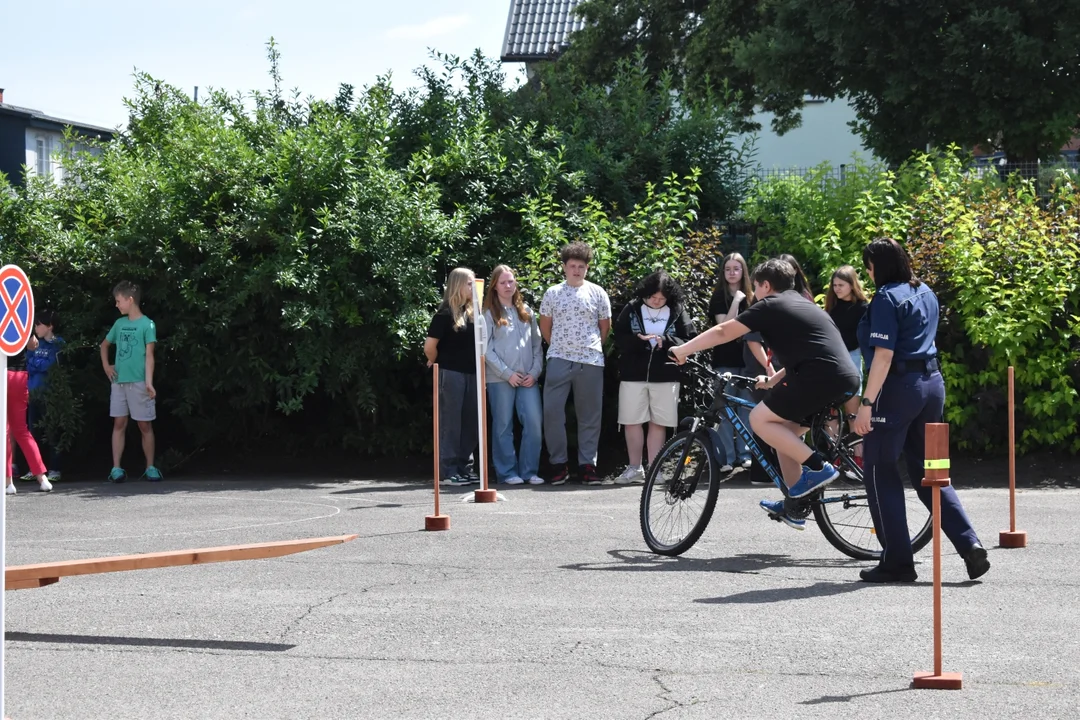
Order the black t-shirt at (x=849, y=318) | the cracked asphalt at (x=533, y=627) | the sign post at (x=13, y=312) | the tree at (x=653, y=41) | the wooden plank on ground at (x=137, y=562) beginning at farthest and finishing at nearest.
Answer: the tree at (x=653, y=41)
the black t-shirt at (x=849, y=318)
the wooden plank on ground at (x=137, y=562)
the sign post at (x=13, y=312)
the cracked asphalt at (x=533, y=627)

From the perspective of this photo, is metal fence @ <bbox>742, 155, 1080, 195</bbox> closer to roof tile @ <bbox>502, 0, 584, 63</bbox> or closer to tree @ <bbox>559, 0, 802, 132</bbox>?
tree @ <bbox>559, 0, 802, 132</bbox>

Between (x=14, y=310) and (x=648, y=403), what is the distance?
7.99 meters

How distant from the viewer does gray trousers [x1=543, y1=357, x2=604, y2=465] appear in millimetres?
13477

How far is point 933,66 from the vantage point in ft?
72.1

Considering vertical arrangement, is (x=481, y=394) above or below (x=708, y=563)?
above

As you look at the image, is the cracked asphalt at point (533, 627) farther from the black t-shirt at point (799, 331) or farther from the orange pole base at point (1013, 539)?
the black t-shirt at point (799, 331)

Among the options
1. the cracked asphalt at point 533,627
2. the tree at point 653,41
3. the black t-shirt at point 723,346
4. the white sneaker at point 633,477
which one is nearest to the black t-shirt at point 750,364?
→ the black t-shirt at point 723,346

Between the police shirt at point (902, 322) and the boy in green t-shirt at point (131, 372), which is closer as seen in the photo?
the police shirt at point (902, 322)

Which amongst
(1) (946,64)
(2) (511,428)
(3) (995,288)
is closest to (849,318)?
(3) (995,288)

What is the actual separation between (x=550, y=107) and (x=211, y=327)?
537 centimetres

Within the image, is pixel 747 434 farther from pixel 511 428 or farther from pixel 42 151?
pixel 42 151

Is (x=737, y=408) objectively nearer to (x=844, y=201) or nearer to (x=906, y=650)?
(x=906, y=650)

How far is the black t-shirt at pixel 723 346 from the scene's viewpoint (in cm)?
1302

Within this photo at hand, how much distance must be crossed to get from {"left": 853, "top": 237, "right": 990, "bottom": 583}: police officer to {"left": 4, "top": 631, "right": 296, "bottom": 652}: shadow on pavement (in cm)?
345
